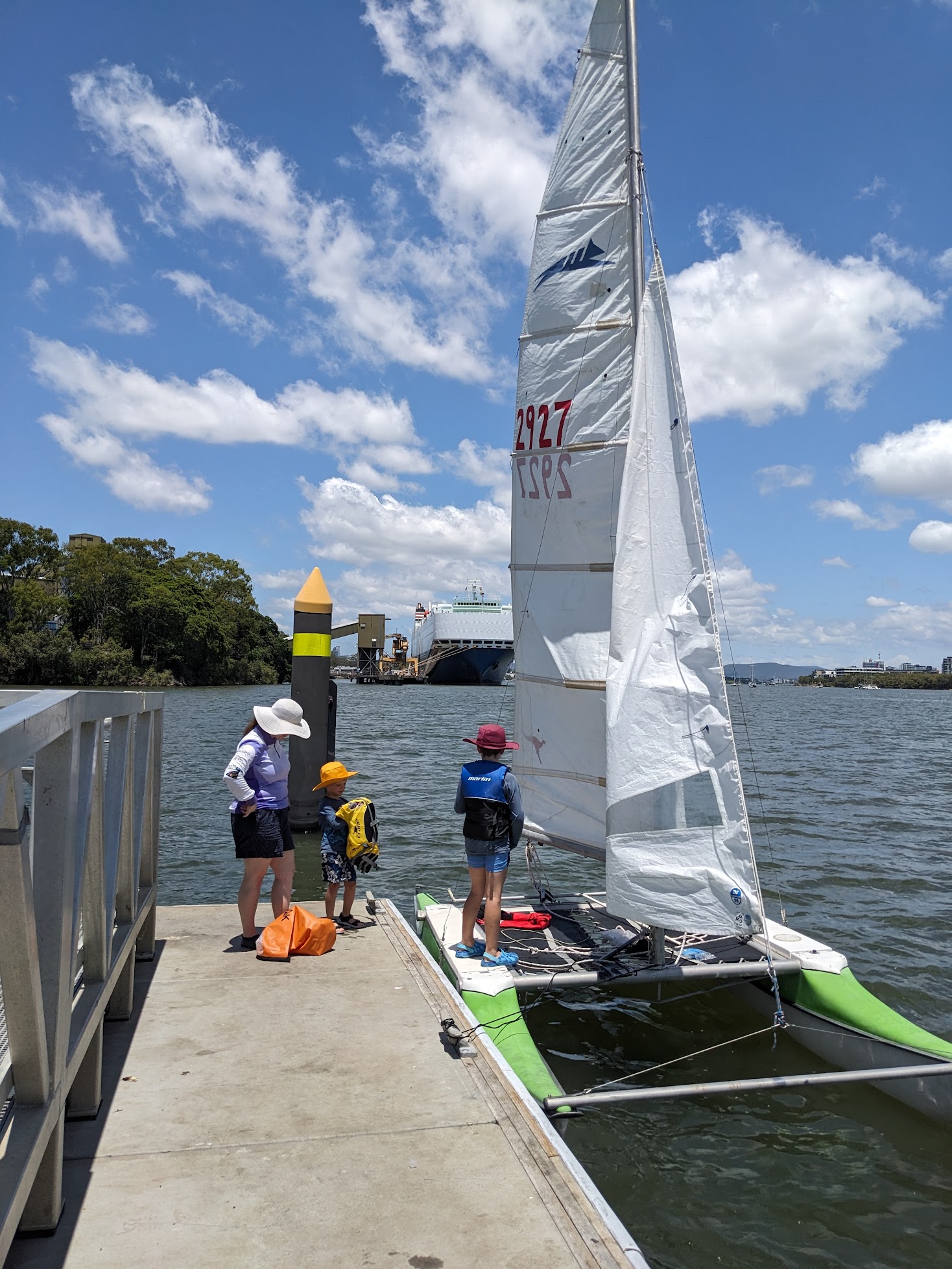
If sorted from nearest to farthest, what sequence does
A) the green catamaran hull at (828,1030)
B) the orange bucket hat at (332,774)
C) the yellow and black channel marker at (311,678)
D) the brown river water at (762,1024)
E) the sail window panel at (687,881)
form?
the brown river water at (762,1024) → the green catamaran hull at (828,1030) → the sail window panel at (687,881) → the orange bucket hat at (332,774) → the yellow and black channel marker at (311,678)

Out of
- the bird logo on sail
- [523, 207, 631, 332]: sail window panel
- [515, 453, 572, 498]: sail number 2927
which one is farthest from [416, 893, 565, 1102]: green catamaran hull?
the bird logo on sail

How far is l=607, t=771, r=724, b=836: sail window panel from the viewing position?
612 centimetres

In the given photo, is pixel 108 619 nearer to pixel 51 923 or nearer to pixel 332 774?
pixel 332 774

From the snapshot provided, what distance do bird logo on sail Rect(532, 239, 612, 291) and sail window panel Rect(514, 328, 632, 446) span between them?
57cm

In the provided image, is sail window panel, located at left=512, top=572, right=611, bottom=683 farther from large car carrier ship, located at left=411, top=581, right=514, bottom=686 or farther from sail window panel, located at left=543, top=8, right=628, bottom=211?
large car carrier ship, located at left=411, top=581, right=514, bottom=686

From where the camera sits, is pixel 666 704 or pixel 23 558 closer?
pixel 666 704

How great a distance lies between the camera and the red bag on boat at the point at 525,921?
7.50 m

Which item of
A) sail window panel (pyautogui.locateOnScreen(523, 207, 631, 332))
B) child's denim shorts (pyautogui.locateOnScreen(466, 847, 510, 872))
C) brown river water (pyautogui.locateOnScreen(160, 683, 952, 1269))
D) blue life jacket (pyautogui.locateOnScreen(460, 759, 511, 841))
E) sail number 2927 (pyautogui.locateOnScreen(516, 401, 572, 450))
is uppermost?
sail window panel (pyautogui.locateOnScreen(523, 207, 631, 332))

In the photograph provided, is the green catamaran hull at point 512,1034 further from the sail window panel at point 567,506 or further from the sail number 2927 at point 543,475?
the sail number 2927 at point 543,475

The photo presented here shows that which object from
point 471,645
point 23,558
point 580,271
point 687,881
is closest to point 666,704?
point 687,881

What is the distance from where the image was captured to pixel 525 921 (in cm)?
762

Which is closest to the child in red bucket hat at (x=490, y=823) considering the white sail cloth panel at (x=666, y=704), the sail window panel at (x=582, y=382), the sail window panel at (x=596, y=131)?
the white sail cloth panel at (x=666, y=704)

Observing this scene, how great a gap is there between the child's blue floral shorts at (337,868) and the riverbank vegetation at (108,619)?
60.5 meters

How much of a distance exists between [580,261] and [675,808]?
481 centimetres
